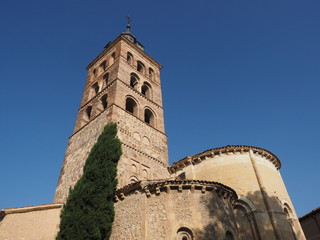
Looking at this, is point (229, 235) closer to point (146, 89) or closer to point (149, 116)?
point (149, 116)

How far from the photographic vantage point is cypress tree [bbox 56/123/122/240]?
38.5 ft

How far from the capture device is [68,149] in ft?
66.2

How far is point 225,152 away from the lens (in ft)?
55.6

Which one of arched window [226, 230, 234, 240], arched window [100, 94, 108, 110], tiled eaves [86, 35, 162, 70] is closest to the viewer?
arched window [226, 230, 234, 240]

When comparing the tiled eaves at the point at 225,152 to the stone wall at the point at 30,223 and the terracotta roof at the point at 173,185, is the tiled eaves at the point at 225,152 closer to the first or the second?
the terracotta roof at the point at 173,185

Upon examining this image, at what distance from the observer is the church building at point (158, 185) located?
1181 centimetres

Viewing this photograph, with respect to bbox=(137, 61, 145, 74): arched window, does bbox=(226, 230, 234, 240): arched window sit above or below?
below

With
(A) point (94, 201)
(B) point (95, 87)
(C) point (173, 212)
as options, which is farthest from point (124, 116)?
(C) point (173, 212)

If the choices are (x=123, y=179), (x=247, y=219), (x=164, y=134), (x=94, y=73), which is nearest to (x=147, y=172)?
(x=123, y=179)

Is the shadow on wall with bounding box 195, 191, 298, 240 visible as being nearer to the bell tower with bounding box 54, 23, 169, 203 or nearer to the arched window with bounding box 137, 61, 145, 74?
the bell tower with bounding box 54, 23, 169, 203

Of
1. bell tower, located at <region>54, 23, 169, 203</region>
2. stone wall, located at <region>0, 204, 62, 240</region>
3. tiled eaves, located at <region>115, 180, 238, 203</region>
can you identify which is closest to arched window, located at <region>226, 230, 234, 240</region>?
tiled eaves, located at <region>115, 180, 238, 203</region>

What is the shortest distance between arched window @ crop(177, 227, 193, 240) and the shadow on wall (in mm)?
1146

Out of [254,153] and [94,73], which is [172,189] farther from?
[94,73]

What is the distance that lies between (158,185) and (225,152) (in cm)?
627
